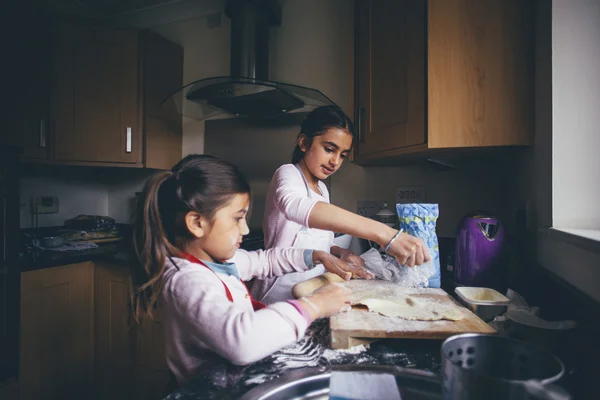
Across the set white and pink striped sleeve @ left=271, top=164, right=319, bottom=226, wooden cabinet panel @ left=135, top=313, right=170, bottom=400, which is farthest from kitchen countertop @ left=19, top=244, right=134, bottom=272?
white and pink striped sleeve @ left=271, top=164, right=319, bottom=226

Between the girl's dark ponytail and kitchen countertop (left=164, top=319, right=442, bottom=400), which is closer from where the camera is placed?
kitchen countertop (left=164, top=319, right=442, bottom=400)

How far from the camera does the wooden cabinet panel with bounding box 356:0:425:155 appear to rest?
48.7 inches

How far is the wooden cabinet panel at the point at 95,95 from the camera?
191cm

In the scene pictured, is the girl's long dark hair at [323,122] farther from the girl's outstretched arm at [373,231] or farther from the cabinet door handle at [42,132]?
the cabinet door handle at [42,132]

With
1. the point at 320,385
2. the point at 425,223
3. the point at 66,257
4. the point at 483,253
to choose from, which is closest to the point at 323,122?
the point at 425,223

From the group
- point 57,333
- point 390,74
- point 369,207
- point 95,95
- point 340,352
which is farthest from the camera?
point 95,95

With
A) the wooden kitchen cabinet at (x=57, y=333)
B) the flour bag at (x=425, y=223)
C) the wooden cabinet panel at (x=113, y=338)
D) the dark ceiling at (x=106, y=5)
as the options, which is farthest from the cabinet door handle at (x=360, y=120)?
the dark ceiling at (x=106, y=5)

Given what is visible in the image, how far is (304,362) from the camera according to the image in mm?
570

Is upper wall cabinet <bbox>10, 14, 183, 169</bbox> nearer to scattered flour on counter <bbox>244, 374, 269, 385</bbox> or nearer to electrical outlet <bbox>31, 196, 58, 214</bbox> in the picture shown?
electrical outlet <bbox>31, 196, 58, 214</bbox>

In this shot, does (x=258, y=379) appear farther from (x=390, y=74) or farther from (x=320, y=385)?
(x=390, y=74)

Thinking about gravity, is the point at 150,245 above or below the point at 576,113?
below

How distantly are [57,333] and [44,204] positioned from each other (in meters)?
0.95

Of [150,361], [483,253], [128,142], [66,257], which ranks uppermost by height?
[128,142]

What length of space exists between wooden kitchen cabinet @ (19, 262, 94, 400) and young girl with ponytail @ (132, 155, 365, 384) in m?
1.09
